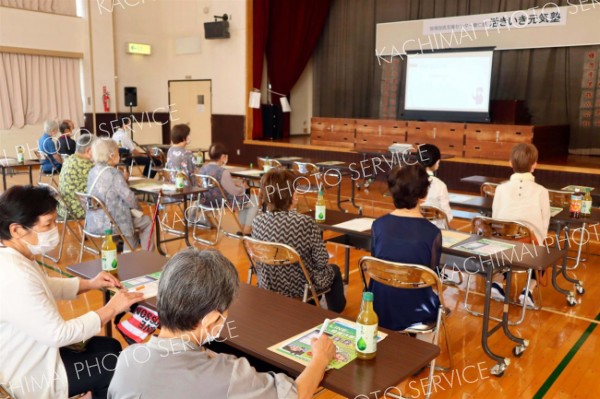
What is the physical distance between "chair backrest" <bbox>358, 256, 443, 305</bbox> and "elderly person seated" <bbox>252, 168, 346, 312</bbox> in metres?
0.38

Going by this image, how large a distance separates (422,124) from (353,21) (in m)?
4.02

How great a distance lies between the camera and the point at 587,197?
13.0 feet

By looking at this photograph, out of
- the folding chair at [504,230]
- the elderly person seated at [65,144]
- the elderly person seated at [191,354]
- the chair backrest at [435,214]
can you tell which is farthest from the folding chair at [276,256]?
the elderly person seated at [65,144]

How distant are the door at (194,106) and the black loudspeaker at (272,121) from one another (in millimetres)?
1334

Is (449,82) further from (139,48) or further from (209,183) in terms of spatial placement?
(139,48)

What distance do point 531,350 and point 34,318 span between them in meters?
2.77

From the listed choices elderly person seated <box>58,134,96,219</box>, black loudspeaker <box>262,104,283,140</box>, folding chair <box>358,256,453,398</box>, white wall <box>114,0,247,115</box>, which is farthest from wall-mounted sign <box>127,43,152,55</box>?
folding chair <box>358,256,453,398</box>

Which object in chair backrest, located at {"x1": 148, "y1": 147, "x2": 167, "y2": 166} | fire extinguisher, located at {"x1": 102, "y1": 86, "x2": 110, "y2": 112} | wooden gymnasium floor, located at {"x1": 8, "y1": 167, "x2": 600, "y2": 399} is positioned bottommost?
wooden gymnasium floor, located at {"x1": 8, "y1": 167, "x2": 600, "y2": 399}

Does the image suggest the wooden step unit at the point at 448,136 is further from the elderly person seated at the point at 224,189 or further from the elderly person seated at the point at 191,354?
the elderly person seated at the point at 191,354

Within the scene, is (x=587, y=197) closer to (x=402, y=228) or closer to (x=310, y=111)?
(x=402, y=228)

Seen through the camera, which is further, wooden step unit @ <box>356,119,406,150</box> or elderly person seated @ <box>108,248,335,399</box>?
wooden step unit @ <box>356,119,406,150</box>

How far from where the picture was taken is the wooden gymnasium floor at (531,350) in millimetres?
2797

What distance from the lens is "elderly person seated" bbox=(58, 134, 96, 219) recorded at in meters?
4.68

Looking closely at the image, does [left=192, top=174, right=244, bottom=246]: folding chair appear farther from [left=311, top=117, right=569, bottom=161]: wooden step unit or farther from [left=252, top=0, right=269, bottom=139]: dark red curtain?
[left=252, top=0, right=269, bottom=139]: dark red curtain
